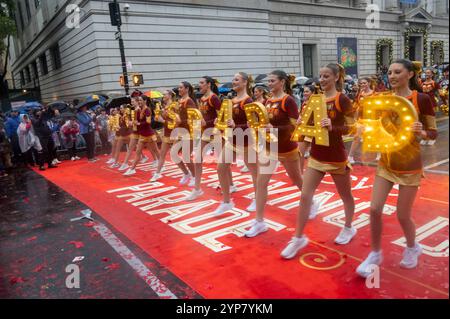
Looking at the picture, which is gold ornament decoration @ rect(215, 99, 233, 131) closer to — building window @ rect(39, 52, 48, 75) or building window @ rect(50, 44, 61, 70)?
building window @ rect(50, 44, 61, 70)

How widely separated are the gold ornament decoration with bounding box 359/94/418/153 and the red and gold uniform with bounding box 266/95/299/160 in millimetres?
1187

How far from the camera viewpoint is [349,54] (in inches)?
1165

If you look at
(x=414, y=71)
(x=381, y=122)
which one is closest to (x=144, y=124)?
(x=381, y=122)

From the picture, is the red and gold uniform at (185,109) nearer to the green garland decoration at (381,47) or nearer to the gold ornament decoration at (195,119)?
the gold ornament decoration at (195,119)

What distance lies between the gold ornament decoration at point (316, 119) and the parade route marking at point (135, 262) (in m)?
2.04

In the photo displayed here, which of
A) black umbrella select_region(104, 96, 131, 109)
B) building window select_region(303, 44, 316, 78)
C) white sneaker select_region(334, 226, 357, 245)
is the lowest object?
white sneaker select_region(334, 226, 357, 245)

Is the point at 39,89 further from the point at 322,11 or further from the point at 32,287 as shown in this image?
the point at 32,287

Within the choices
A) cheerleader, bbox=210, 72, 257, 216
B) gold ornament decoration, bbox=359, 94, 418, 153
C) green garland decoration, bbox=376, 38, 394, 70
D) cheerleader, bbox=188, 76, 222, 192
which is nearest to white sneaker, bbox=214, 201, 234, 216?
cheerleader, bbox=210, 72, 257, 216

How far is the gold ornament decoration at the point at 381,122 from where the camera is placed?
2.74m

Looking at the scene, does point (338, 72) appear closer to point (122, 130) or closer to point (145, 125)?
point (145, 125)

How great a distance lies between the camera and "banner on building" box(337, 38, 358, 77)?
95.7ft

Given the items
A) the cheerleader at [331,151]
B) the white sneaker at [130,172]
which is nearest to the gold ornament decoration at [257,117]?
the cheerleader at [331,151]

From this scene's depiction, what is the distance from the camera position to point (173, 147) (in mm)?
7309

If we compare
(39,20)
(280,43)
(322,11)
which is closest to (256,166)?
(280,43)
